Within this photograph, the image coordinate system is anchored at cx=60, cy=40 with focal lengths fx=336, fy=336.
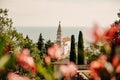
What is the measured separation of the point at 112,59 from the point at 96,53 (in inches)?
7.0

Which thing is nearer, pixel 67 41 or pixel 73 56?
pixel 73 56

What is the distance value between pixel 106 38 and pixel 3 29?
18868mm

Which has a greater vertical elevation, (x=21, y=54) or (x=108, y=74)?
(x=21, y=54)

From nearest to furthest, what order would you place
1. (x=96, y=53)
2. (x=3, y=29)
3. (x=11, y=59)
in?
(x=11, y=59), (x=96, y=53), (x=3, y=29)

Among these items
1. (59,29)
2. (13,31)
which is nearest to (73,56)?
(13,31)

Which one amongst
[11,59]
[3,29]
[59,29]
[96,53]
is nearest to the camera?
[11,59]

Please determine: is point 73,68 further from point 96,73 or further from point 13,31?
point 13,31

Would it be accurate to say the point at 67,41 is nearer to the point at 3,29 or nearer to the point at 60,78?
the point at 3,29

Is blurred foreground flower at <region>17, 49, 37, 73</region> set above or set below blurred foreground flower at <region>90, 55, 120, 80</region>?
above

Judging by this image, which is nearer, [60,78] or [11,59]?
[11,59]

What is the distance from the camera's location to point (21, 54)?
1.57 metres

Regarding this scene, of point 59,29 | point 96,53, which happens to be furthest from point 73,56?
point 96,53

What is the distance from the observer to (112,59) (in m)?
1.66

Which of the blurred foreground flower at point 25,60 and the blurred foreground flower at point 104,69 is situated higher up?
the blurred foreground flower at point 25,60
